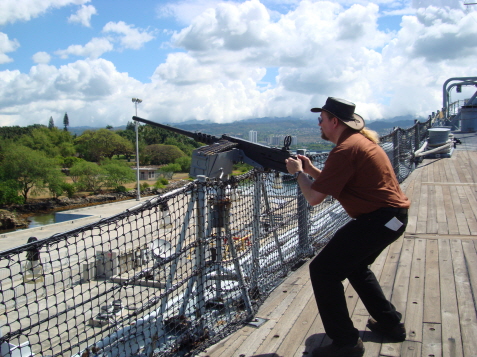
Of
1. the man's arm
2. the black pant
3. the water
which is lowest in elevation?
the water

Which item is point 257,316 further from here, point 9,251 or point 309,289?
point 9,251

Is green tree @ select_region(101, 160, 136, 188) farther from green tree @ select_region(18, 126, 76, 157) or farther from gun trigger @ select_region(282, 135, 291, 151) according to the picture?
gun trigger @ select_region(282, 135, 291, 151)

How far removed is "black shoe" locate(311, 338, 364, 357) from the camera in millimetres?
2432

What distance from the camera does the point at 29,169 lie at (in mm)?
61375

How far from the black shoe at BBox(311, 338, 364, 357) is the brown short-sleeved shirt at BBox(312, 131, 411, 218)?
2.48 feet

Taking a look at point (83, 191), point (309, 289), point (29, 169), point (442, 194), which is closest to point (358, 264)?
point (309, 289)

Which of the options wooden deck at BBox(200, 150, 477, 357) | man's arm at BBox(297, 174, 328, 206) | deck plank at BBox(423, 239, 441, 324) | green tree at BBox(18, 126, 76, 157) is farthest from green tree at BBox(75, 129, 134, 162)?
man's arm at BBox(297, 174, 328, 206)

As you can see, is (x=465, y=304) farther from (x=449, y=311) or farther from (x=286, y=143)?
(x=286, y=143)

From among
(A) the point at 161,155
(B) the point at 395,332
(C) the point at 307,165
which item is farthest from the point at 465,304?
(A) the point at 161,155

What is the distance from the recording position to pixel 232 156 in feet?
12.2

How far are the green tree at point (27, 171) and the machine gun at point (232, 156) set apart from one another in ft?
208

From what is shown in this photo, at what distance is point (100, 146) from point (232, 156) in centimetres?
9122

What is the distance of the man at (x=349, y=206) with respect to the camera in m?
2.27

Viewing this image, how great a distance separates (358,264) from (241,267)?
1.41 metres
